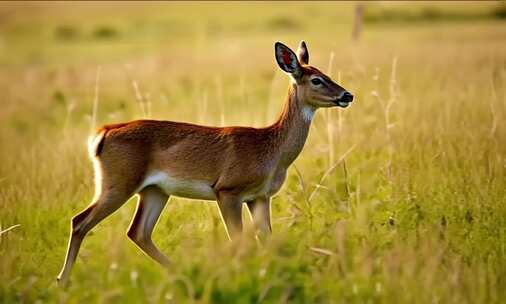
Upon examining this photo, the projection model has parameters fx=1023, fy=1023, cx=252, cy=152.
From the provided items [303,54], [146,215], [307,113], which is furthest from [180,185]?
[303,54]

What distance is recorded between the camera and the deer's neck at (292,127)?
317 inches

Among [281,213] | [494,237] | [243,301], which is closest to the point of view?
[243,301]

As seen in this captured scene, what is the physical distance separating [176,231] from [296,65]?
1656 mm

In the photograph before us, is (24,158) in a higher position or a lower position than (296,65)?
lower

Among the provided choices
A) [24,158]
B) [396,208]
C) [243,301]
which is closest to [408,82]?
[24,158]

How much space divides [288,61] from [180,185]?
1.31 metres

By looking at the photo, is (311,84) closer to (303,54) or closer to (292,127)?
(292,127)

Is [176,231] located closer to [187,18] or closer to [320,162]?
[320,162]

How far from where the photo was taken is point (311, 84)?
26.5 ft

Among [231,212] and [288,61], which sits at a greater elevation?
[288,61]

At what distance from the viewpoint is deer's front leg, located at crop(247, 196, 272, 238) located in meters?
7.27

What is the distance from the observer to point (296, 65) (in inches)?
320

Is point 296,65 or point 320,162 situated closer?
point 296,65

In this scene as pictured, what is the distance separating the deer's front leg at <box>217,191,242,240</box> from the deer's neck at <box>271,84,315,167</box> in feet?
1.94
